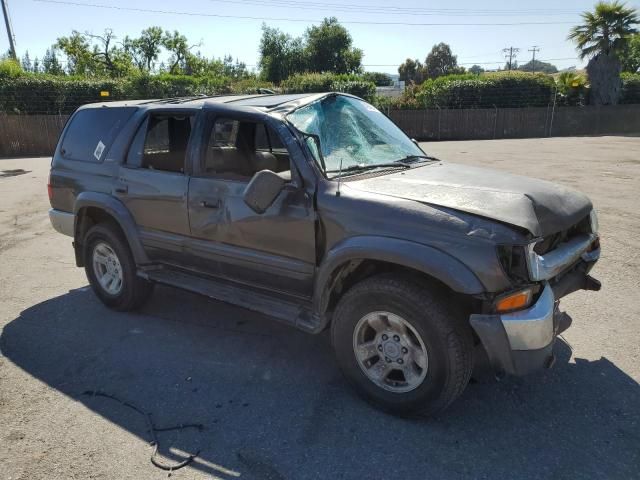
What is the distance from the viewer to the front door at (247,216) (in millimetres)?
3533

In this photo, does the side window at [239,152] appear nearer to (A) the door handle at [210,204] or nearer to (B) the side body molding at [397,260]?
(A) the door handle at [210,204]

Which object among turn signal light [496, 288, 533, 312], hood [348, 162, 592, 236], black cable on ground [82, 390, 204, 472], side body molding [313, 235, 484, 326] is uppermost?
hood [348, 162, 592, 236]

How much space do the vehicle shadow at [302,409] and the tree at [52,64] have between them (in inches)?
2265

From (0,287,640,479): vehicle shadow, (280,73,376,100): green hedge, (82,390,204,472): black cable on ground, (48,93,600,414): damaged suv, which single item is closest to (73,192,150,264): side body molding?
(48,93,600,414): damaged suv

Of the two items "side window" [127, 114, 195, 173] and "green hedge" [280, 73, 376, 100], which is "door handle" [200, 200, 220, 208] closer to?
"side window" [127, 114, 195, 173]

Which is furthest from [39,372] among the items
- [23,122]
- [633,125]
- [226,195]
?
[633,125]

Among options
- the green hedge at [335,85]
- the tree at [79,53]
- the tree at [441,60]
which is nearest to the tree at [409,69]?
the tree at [441,60]

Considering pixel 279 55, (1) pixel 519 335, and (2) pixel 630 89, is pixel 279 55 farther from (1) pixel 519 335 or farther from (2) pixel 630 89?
(1) pixel 519 335

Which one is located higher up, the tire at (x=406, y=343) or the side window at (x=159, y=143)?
the side window at (x=159, y=143)

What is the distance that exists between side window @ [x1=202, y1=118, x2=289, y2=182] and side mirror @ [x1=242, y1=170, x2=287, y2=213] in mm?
660

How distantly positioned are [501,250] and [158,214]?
291cm

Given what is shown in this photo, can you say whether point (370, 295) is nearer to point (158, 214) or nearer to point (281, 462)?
point (281, 462)

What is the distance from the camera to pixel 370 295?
320 centimetres

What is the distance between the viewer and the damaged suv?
290 centimetres
